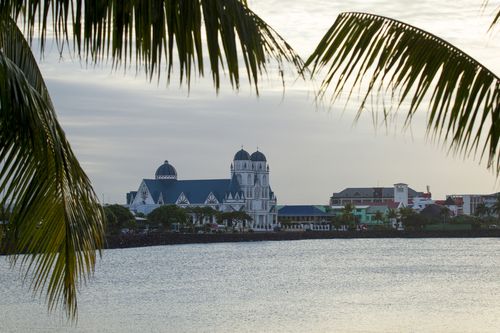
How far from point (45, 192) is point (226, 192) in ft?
568

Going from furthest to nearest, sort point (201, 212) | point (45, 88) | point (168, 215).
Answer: point (201, 212) < point (168, 215) < point (45, 88)

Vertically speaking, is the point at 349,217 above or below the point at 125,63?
above

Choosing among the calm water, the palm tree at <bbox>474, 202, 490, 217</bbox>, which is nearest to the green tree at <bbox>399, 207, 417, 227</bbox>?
the palm tree at <bbox>474, 202, 490, 217</bbox>

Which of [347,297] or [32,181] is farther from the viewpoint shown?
[347,297]

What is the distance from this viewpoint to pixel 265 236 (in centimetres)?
17325

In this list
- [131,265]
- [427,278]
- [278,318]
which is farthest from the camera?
[131,265]

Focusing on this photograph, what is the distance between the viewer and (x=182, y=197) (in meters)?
176

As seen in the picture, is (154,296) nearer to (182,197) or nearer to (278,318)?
(278,318)

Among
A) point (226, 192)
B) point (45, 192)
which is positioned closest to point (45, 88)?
point (45, 192)

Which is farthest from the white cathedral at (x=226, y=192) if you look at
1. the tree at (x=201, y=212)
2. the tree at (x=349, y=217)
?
the tree at (x=349, y=217)

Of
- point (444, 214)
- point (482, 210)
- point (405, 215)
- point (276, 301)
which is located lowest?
point (276, 301)

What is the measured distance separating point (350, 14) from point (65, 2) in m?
1.04

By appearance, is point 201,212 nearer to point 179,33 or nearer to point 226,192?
point 226,192

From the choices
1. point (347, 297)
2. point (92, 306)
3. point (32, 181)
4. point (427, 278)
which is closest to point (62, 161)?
point (32, 181)
